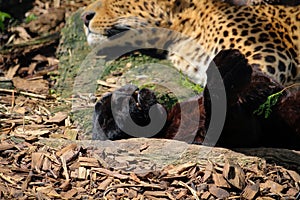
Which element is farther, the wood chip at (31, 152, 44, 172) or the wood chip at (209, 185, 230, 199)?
the wood chip at (31, 152, 44, 172)

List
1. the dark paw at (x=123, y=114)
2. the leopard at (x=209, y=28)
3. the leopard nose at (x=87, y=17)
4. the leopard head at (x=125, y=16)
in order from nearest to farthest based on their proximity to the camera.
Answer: the dark paw at (x=123, y=114)
the leopard at (x=209, y=28)
the leopard head at (x=125, y=16)
the leopard nose at (x=87, y=17)

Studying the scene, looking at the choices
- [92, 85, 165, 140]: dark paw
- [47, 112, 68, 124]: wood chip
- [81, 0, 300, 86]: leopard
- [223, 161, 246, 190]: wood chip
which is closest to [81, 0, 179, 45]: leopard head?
[81, 0, 300, 86]: leopard

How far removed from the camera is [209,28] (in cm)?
614

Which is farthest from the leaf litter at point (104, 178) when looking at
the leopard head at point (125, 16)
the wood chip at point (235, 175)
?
the leopard head at point (125, 16)

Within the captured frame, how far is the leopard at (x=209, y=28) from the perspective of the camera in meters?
5.71

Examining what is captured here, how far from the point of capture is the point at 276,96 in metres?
4.49

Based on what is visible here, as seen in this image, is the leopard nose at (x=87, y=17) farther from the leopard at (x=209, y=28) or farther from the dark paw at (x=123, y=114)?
the dark paw at (x=123, y=114)

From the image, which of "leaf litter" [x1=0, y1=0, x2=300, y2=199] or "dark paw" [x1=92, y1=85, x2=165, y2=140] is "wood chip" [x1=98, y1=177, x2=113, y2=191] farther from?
"dark paw" [x1=92, y1=85, x2=165, y2=140]

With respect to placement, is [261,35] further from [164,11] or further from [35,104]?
[35,104]

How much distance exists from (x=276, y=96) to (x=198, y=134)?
618mm

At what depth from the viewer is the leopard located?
18.7 feet

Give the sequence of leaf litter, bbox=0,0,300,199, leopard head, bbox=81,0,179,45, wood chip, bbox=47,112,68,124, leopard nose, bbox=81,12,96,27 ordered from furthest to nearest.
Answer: leopard nose, bbox=81,12,96,27
leopard head, bbox=81,0,179,45
wood chip, bbox=47,112,68,124
leaf litter, bbox=0,0,300,199

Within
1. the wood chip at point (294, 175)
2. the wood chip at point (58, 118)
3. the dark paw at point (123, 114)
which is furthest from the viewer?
the wood chip at point (58, 118)

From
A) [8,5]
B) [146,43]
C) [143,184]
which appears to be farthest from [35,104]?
[8,5]
